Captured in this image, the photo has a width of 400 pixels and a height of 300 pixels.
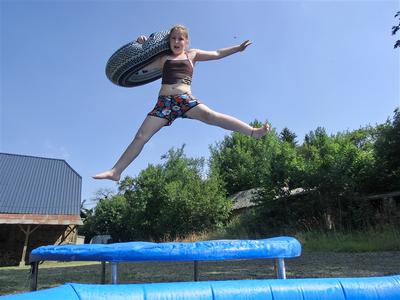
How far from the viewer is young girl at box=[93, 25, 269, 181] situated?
3.00 meters

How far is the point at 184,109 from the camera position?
3.14 meters

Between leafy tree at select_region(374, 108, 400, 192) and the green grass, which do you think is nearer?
the green grass

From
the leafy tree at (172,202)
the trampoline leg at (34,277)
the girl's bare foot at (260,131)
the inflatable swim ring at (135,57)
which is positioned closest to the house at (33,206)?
the leafy tree at (172,202)

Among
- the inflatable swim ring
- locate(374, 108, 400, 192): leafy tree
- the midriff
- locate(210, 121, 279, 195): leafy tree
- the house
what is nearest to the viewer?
the midriff

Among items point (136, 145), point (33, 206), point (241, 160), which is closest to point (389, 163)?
point (136, 145)

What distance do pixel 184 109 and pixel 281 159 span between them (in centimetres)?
1270

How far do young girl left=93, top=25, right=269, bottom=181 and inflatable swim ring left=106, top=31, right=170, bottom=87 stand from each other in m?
0.06

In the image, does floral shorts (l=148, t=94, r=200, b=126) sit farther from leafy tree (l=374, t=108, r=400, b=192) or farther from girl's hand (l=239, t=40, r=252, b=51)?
leafy tree (l=374, t=108, r=400, b=192)

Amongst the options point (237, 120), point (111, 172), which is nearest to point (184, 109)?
point (237, 120)

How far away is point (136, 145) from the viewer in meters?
2.99

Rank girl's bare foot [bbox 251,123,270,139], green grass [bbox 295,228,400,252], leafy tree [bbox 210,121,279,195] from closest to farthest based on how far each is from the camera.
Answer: girl's bare foot [bbox 251,123,270,139], green grass [bbox 295,228,400,252], leafy tree [bbox 210,121,279,195]

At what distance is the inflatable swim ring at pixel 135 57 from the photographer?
329 centimetres

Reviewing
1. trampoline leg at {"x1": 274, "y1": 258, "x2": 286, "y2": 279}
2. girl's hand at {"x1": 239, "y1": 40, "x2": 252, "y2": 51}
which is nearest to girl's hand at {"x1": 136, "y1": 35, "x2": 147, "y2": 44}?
girl's hand at {"x1": 239, "y1": 40, "x2": 252, "y2": 51}

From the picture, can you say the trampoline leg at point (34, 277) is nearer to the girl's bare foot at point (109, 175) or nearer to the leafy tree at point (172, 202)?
the girl's bare foot at point (109, 175)
